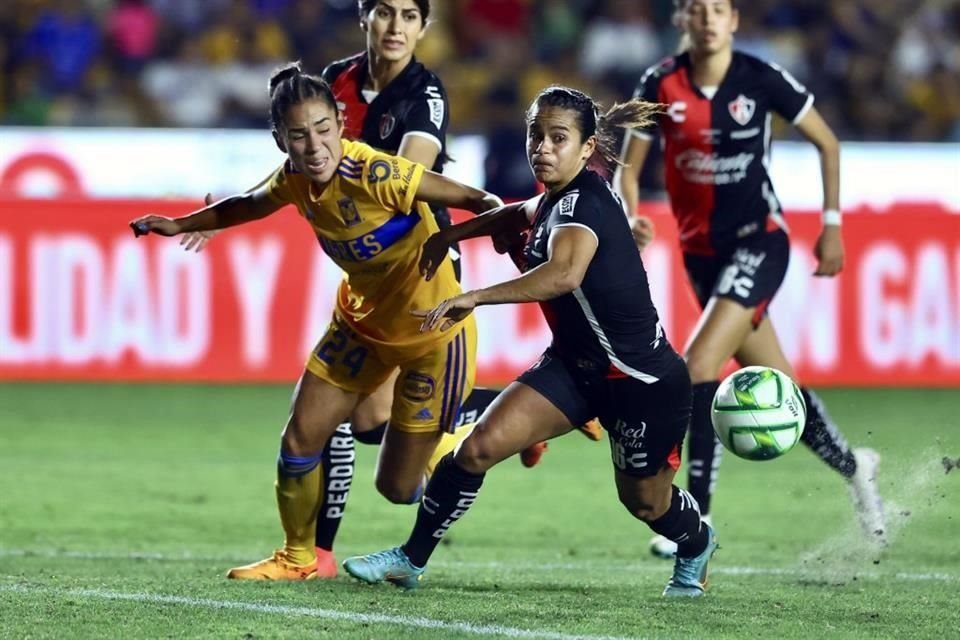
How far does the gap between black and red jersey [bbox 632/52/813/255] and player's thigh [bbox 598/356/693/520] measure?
2.00m

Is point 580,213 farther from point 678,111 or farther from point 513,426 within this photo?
point 678,111

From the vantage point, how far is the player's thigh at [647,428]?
6246 millimetres

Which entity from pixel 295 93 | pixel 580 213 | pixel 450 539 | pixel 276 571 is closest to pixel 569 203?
pixel 580 213

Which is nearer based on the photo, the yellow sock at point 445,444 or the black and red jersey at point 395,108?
the black and red jersey at point 395,108

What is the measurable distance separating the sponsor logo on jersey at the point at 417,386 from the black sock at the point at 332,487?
1.73ft

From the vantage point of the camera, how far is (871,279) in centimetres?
1345

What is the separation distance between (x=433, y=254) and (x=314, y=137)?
622 mm

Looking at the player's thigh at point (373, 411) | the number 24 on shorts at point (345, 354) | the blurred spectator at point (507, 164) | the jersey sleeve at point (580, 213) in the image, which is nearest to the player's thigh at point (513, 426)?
the jersey sleeve at point (580, 213)

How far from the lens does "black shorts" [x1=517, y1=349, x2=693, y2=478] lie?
6.25 m

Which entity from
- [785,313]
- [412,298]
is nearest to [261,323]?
[785,313]

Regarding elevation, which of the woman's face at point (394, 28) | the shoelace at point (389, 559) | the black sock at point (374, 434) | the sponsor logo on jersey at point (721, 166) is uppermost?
the woman's face at point (394, 28)

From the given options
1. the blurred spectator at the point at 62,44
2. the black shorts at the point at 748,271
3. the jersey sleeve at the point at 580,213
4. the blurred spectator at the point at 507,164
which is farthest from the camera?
the blurred spectator at the point at 62,44

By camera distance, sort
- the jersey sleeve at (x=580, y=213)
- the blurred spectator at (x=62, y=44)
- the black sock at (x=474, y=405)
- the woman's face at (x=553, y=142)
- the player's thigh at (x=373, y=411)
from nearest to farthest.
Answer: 1. the jersey sleeve at (x=580, y=213)
2. the woman's face at (x=553, y=142)
3. the player's thigh at (x=373, y=411)
4. the black sock at (x=474, y=405)
5. the blurred spectator at (x=62, y=44)

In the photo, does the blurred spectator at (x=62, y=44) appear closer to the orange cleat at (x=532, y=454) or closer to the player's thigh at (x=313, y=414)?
the orange cleat at (x=532, y=454)
